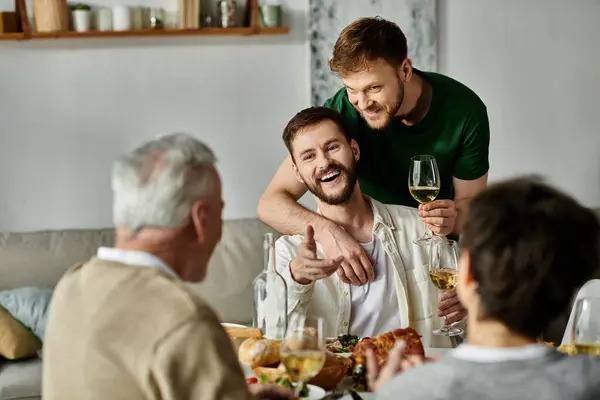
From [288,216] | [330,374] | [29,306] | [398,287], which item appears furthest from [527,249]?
[29,306]

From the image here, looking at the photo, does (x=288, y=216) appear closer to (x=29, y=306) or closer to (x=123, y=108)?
(x=29, y=306)

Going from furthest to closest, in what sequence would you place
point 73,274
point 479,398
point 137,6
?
point 137,6
point 73,274
point 479,398

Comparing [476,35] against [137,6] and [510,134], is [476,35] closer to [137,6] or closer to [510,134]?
[510,134]

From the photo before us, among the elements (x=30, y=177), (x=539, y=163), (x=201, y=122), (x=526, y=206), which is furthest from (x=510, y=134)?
(x=526, y=206)

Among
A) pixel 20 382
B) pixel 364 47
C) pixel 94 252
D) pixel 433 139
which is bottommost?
pixel 20 382

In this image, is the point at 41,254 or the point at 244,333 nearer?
the point at 244,333

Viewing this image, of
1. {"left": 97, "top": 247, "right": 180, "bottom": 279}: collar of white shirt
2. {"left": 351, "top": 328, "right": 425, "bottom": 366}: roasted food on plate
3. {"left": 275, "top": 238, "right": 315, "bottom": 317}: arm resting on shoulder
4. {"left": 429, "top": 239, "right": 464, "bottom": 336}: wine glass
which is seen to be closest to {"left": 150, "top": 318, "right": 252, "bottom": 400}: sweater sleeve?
{"left": 97, "top": 247, "right": 180, "bottom": 279}: collar of white shirt

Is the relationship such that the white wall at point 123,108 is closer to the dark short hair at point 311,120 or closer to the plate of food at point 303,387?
the dark short hair at point 311,120

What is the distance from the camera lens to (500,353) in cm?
150

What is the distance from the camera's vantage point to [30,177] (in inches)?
178

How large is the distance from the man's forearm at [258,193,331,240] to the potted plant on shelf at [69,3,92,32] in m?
1.50

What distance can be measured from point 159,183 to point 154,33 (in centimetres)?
287

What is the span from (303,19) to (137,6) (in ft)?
2.71

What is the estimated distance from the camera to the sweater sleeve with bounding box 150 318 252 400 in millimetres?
1528
